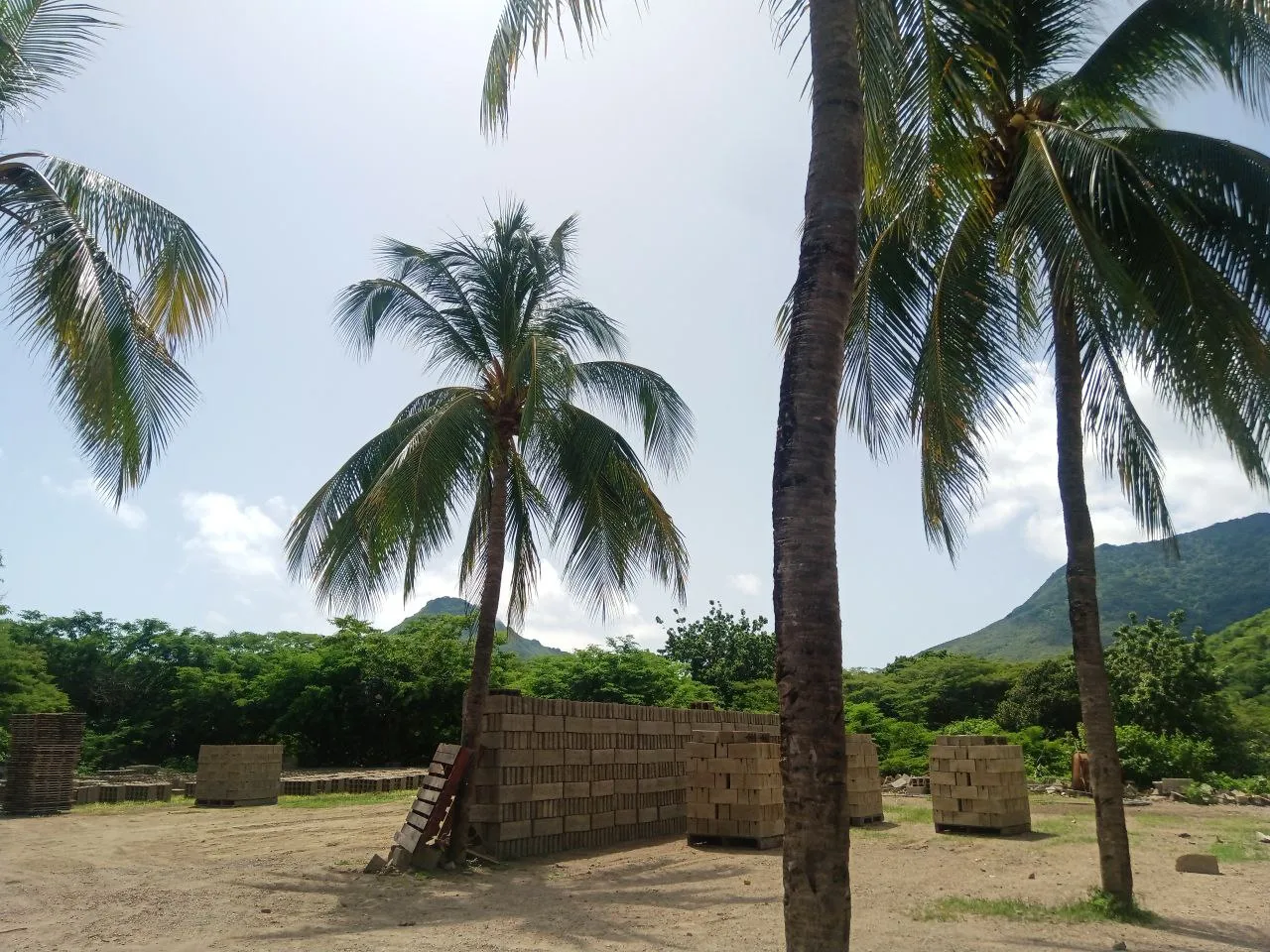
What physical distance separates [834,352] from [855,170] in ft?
3.35

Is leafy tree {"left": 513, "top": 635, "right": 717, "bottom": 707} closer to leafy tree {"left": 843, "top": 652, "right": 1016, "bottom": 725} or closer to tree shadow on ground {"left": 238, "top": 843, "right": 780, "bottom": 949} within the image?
leafy tree {"left": 843, "top": 652, "right": 1016, "bottom": 725}

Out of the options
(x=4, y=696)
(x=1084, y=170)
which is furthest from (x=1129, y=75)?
(x=4, y=696)

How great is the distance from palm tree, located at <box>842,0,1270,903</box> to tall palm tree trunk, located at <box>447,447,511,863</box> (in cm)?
482

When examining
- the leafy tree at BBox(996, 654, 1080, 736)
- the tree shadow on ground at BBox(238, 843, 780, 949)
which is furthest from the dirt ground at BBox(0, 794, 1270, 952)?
the leafy tree at BBox(996, 654, 1080, 736)

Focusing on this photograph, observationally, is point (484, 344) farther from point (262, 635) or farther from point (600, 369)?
point (262, 635)

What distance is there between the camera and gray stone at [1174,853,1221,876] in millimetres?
10133

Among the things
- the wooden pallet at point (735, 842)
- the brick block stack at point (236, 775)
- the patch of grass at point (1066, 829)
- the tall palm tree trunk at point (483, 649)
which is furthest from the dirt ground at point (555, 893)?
the brick block stack at point (236, 775)

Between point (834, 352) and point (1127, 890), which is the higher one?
point (834, 352)

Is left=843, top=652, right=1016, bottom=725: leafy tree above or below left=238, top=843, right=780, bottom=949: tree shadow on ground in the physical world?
above

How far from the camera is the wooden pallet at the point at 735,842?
41.4ft

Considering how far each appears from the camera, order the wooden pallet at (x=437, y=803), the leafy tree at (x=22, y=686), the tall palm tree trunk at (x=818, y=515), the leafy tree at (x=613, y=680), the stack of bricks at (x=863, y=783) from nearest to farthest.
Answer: the tall palm tree trunk at (x=818, y=515)
the wooden pallet at (x=437, y=803)
the stack of bricks at (x=863, y=783)
the leafy tree at (x=22, y=686)
the leafy tree at (x=613, y=680)

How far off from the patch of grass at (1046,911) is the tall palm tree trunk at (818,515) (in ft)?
15.7

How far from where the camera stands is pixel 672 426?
43.6 ft

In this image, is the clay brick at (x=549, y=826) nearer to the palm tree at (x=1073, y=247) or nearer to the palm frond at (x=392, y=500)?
the palm frond at (x=392, y=500)
